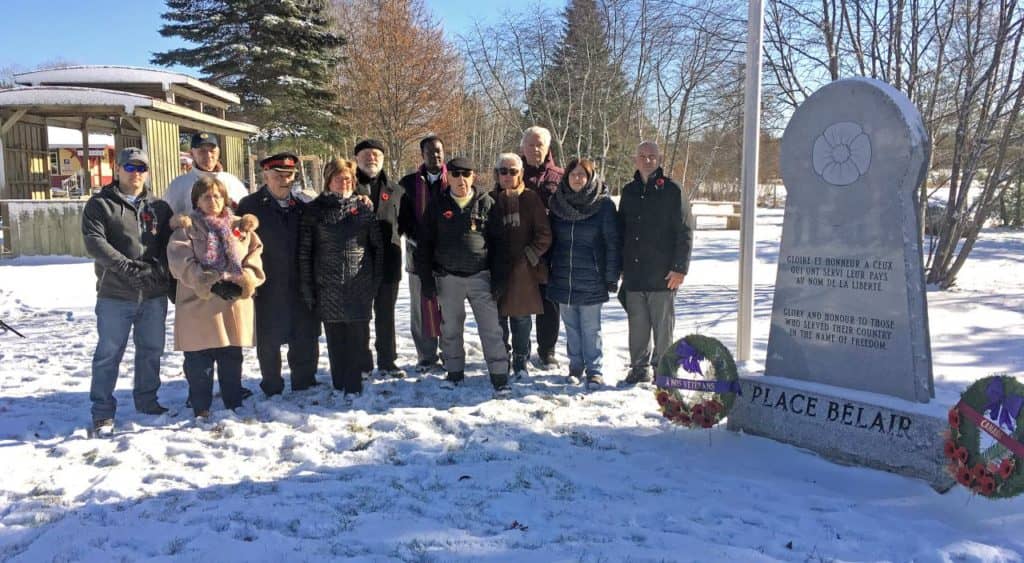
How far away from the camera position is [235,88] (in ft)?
83.7

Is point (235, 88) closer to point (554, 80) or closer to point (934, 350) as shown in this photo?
point (554, 80)

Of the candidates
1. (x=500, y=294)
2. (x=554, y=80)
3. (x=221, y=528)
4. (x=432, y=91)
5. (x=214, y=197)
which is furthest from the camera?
(x=432, y=91)

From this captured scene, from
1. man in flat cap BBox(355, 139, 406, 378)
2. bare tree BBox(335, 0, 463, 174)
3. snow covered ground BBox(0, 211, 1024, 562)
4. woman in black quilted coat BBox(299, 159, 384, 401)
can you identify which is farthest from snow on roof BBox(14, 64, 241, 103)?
woman in black quilted coat BBox(299, 159, 384, 401)

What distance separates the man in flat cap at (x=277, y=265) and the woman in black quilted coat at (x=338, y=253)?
10 cm

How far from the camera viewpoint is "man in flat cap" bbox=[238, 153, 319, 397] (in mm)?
4812

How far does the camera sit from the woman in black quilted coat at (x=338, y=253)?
485 centimetres

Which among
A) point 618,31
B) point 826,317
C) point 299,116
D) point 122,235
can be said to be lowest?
point 826,317

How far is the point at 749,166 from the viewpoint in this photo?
540 centimetres

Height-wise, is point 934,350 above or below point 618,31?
below

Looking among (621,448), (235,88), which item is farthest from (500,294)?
(235,88)

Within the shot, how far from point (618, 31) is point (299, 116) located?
1294 centimetres

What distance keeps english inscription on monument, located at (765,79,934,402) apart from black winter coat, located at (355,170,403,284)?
2989 mm

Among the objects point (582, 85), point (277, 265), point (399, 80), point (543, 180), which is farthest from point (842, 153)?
point (399, 80)

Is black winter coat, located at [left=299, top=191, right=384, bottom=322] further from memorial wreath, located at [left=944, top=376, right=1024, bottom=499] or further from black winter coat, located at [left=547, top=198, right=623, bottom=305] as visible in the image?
memorial wreath, located at [left=944, top=376, right=1024, bottom=499]
